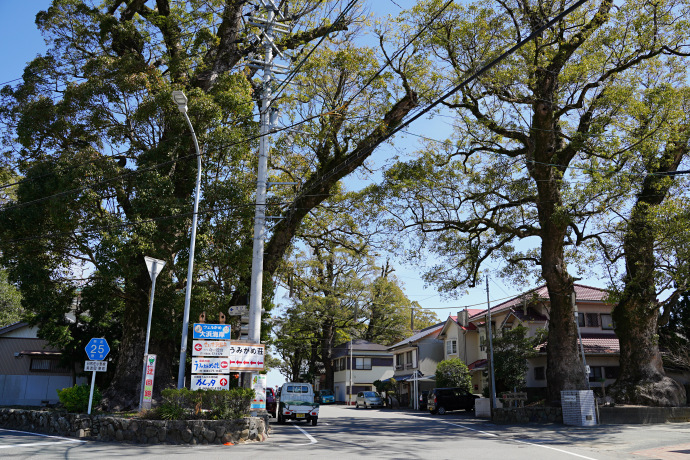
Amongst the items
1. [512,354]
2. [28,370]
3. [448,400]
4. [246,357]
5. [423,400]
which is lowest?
[423,400]

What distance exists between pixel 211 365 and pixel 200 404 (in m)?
1.12

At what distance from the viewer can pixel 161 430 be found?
13766 millimetres

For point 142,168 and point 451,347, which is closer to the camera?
point 142,168

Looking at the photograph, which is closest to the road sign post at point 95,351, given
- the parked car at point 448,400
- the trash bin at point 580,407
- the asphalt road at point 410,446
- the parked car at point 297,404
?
the asphalt road at point 410,446

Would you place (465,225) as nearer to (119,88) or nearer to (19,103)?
(119,88)

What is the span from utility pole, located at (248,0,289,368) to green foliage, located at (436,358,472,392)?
23253 mm

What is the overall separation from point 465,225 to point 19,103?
19504 mm

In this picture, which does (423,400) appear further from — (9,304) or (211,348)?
(9,304)

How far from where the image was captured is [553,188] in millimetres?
22281

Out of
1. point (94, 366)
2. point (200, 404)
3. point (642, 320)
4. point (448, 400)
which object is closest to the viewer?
point (200, 404)

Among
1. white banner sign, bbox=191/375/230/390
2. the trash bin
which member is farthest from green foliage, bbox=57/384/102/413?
the trash bin

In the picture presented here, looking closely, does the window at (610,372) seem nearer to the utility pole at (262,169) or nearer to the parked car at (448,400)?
the parked car at (448,400)

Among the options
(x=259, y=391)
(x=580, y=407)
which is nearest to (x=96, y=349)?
(x=259, y=391)

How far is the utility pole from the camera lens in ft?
53.8
